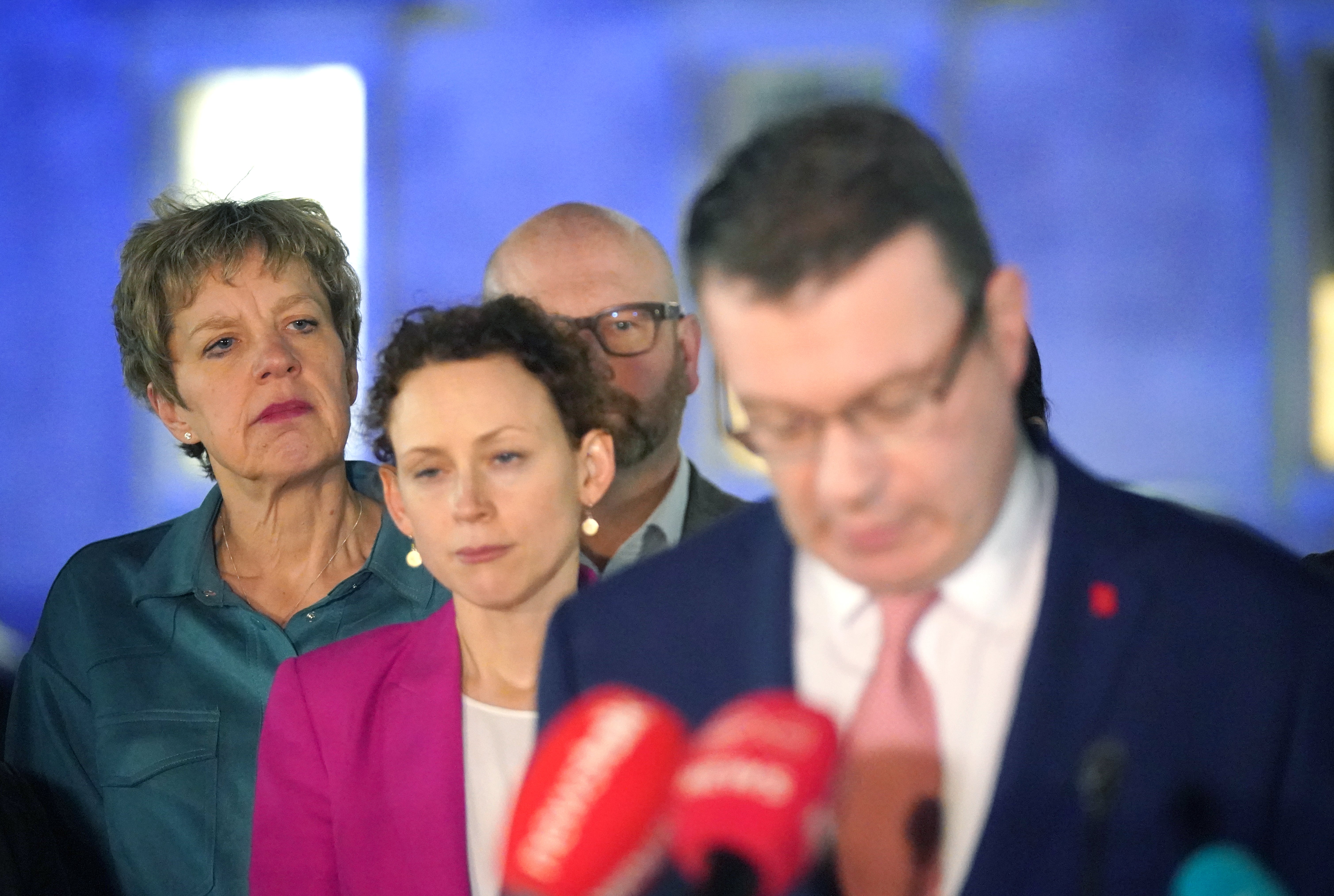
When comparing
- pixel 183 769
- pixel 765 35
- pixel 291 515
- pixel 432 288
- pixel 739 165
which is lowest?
pixel 183 769

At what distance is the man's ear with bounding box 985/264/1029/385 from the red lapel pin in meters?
0.18

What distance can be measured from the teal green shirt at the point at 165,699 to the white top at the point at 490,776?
48 centimetres

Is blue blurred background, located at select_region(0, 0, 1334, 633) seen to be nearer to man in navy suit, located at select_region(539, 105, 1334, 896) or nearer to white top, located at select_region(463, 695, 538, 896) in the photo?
white top, located at select_region(463, 695, 538, 896)

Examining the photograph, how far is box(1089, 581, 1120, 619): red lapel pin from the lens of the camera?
1066mm

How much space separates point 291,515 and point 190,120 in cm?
142

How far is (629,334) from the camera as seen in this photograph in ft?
7.38

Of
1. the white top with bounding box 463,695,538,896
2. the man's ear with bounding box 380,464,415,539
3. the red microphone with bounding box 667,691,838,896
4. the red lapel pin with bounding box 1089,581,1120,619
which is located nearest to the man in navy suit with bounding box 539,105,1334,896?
the red lapel pin with bounding box 1089,581,1120,619

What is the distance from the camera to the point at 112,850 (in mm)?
2041

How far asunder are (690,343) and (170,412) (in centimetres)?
85

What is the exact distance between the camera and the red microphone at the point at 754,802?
80 centimetres

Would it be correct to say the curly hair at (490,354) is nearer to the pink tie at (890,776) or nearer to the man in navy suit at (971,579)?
the man in navy suit at (971,579)

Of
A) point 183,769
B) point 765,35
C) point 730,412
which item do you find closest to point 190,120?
point 765,35

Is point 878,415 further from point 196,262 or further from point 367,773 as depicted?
point 196,262

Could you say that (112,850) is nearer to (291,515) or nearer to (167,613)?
(167,613)
